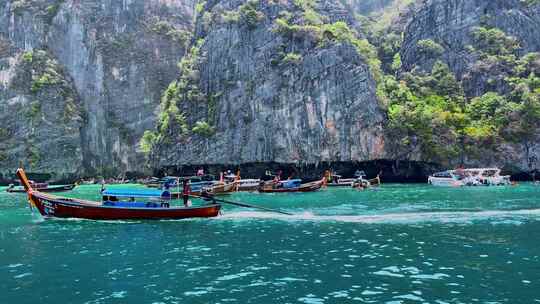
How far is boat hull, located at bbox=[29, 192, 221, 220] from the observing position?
35.0 meters

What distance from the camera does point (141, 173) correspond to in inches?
4624

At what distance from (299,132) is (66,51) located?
6973 cm

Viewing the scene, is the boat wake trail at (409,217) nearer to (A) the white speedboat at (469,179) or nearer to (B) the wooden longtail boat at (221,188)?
(B) the wooden longtail boat at (221,188)

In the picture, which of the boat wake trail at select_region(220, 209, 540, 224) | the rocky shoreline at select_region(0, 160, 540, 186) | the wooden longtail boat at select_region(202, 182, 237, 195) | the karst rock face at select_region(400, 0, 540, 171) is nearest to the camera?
the boat wake trail at select_region(220, 209, 540, 224)

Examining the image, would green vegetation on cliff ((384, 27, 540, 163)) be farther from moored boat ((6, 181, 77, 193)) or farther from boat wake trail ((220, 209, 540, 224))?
moored boat ((6, 181, 77, 193))

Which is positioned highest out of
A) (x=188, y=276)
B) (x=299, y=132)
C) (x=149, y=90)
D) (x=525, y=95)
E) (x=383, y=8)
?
(x=383, y=8)

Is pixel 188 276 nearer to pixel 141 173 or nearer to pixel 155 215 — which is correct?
pixel 155 215

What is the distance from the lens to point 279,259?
21.1 metres

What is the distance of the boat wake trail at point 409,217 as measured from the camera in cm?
3278

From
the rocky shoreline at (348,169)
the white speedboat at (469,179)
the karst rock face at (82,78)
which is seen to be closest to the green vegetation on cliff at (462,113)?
the rocky shoreline at (348,169)

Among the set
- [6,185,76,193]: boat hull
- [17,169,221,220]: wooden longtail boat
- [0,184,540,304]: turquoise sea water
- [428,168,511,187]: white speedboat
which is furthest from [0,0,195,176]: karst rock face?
[0,184,540,304]: turquoise sea water

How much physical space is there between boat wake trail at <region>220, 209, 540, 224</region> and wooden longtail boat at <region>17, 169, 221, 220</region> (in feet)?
8.15

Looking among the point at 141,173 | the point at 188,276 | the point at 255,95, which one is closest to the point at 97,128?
the point at 141,173

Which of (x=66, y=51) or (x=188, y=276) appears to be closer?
(x=188, y=276)
